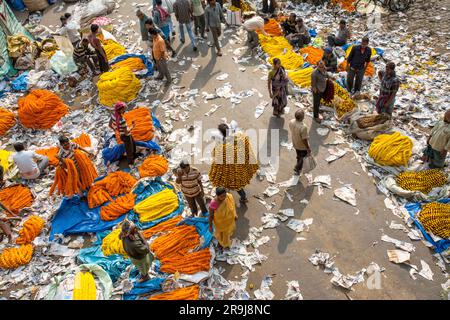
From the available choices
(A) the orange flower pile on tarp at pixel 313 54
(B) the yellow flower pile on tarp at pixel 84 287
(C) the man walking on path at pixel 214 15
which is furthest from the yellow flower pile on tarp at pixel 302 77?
(B) the yellow flower pile on tarp at pixel 84 287

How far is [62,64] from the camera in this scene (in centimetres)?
1091

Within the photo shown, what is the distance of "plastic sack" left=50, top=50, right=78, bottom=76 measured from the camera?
10.9 m

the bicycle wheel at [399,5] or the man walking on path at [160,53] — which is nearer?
the man walking on path at [160,53]

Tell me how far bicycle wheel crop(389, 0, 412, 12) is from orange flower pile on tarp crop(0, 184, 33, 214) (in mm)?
11723

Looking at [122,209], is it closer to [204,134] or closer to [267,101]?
[204,134]

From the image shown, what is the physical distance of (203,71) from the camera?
10539mm

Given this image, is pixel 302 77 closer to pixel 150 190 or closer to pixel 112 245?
pixel 150 190

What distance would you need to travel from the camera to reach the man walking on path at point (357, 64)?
8.38 m

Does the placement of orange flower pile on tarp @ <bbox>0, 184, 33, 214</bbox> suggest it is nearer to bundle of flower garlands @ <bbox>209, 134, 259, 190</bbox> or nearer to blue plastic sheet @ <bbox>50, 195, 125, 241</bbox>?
blue plastic sheet @ <bbox>50, 195, 125, 241</bbox>

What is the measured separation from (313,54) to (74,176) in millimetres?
7085

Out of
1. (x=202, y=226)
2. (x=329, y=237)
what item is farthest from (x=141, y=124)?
(x=329, y=237)

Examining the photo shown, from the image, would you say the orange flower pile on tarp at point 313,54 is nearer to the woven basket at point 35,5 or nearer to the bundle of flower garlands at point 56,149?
the bundle of flower garlands at point 56,149

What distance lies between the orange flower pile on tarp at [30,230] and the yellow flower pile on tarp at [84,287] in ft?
5.04

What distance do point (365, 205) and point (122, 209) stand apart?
176 inches
